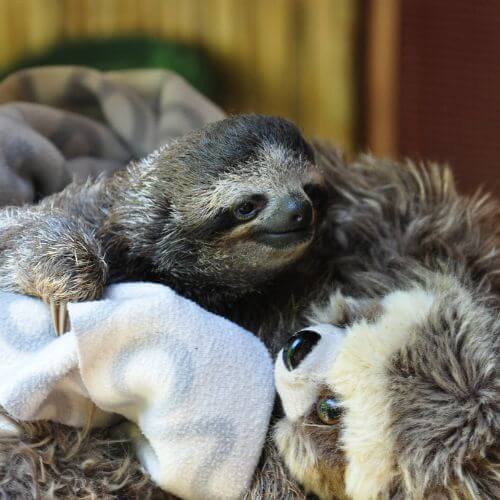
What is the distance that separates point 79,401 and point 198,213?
36 centimetres

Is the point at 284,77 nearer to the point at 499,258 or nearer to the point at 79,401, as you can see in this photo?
the point at 499,258

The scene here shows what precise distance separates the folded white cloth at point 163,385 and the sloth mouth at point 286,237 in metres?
0.20

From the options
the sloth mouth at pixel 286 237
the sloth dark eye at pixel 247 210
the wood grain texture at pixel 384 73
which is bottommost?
the wood grain texture at pixel 384 73

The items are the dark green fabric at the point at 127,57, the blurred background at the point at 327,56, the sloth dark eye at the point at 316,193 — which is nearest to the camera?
the sloth dark eye at the point at 316,193

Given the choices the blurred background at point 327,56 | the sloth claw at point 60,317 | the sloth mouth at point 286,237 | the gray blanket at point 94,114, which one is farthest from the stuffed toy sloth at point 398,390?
the blurred background at point 327,56

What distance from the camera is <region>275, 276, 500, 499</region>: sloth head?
2.60ft

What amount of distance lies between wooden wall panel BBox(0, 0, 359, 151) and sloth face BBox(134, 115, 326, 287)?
5.90 feet

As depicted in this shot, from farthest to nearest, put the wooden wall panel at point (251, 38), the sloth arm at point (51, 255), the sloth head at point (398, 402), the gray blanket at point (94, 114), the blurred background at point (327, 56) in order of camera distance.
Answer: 1. the wooden wall panel at point (251, 38)
2. the blurred background at point (327, 56)
3. the gray blanket at point (94, 114)
4. the sloth arm at point (51, 255)
5. the sloth head at point (398, 402)

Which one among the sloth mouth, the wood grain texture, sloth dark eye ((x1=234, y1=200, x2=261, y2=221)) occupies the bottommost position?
the wood grain texture

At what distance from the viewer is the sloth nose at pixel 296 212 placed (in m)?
1.05

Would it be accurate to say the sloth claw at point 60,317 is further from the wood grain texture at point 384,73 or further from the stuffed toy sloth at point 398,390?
the wood grain texture at point 384,73

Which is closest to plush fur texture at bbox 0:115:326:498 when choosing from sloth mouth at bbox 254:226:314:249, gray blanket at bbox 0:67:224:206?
sloth mouth at bbox 254:226:314:249

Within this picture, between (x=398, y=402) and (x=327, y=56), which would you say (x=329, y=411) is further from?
(x=327, y=56)

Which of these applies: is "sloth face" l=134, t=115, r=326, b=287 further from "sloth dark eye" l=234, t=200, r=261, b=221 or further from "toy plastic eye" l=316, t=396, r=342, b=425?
"toy plastic eye" l=316, t=396, r=342, b=425
